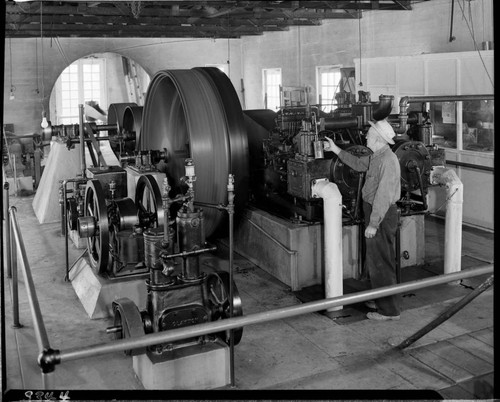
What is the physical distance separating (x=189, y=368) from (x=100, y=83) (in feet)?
40.4

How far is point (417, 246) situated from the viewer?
5.03 m

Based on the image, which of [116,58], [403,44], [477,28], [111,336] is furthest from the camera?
[116,58]

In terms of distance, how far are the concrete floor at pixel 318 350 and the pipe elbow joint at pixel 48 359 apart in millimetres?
610

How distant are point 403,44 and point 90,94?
8406mm

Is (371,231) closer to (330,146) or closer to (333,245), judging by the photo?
(333,245)

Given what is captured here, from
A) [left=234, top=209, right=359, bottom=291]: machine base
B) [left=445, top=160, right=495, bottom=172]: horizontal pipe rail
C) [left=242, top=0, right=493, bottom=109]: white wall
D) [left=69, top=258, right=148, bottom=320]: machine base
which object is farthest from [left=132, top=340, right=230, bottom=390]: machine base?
[left=242, top=0, right=493, bottom=109]: white wall

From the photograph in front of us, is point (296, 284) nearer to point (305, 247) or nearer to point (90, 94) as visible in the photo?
point (305, 247)

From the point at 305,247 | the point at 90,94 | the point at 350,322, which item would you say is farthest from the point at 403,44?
the point at 90,94

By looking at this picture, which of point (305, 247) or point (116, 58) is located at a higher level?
point (116, 58)

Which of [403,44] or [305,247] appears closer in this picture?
[305,247]

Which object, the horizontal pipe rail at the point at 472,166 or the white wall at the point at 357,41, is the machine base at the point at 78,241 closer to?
the horizontal pipe rail at the point at 472,166

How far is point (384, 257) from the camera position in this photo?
398 centimetres

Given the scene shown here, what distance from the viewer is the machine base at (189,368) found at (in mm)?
2994

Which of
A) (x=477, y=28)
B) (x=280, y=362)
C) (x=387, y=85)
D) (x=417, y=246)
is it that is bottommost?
(x=280, y=362)
